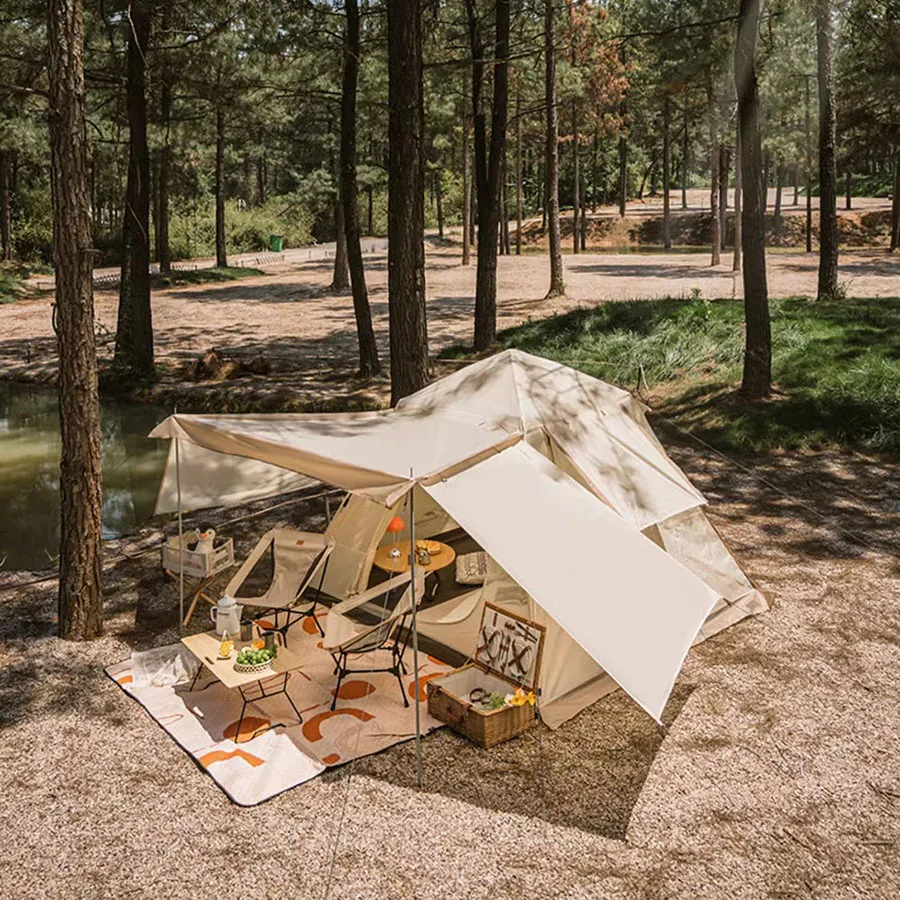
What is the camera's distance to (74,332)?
733 centimetres

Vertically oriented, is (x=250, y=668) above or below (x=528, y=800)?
above

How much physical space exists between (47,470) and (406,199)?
7.50 metres

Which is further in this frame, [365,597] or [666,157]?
[666,157]

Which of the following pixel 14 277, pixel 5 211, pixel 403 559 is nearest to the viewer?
pixel 403 559

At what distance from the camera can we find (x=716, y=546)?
8.29 m

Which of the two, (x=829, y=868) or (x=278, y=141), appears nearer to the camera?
(x=829, y=868)

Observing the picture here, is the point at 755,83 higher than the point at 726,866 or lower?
higher

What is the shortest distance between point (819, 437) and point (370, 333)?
7.79 metres

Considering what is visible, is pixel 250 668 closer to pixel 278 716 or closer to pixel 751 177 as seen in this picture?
pixel 278 716

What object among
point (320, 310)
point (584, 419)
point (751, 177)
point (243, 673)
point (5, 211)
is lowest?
point (243, 673)

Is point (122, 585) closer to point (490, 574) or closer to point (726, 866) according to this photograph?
point (490, 574)

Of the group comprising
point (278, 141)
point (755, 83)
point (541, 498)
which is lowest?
point (541, 498)

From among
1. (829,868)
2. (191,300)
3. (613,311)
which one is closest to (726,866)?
(829,868)

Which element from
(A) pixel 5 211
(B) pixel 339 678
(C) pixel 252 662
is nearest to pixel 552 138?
(B) pixel 339 678
